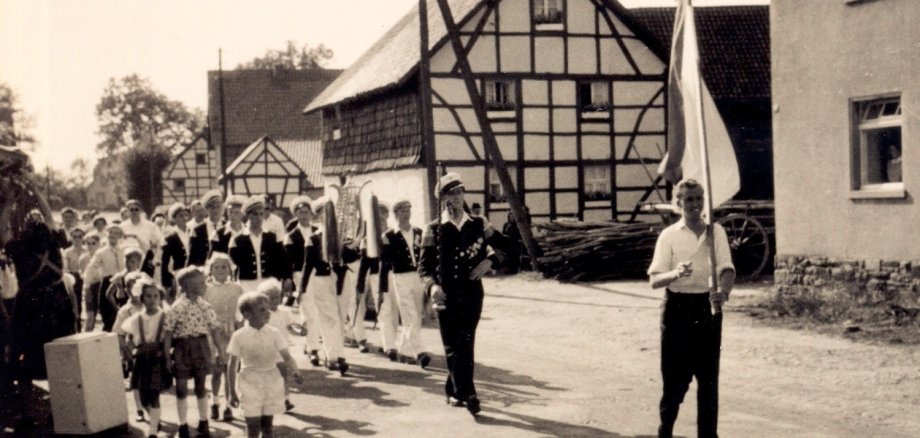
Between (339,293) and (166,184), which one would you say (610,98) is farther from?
(166,184)

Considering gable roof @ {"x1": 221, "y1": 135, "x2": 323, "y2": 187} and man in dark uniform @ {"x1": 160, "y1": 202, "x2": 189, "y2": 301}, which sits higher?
gable roof @ {"x1": 221, "y1": 135, "x2": 323, "y2": 187}

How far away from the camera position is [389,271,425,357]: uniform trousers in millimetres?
12461

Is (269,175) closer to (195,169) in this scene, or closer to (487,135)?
(195,169)

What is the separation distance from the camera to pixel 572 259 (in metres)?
24.2

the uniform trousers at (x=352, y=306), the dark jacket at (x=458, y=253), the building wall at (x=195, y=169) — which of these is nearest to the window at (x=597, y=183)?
the uniform trousers at (x=352, y=306)

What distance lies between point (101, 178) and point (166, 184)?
3762 cm

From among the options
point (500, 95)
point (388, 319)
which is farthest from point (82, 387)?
point (500, 95)

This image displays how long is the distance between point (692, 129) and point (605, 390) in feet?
10.9

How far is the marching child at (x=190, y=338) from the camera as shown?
8.73 m

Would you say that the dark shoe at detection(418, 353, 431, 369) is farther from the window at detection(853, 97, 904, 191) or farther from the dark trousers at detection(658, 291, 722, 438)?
the window at detection(853, 97, 904, 191)

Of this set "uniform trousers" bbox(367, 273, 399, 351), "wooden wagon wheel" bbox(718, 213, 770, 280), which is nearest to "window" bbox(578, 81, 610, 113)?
"wooden wagon wheel" bbox(718, 213, 770, 280)

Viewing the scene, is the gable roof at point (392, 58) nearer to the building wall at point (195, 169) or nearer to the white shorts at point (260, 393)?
the white shorts at point (260, 393)

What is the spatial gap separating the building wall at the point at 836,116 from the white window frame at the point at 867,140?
0.34 feet

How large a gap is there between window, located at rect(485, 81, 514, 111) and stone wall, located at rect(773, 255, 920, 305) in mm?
13556
